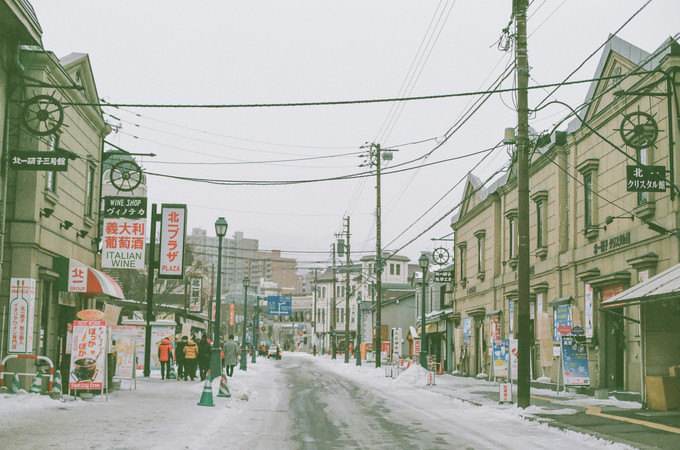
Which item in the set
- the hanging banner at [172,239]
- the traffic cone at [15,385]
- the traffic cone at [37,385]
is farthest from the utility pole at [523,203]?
the hanging banner at [172,239]

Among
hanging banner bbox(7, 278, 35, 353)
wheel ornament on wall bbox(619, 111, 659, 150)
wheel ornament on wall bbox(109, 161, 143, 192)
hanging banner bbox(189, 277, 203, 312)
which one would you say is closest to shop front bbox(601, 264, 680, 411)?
wheel ornament on wall bbox(619, 111, 659, 150)

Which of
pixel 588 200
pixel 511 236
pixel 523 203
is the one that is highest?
pixel 588 200

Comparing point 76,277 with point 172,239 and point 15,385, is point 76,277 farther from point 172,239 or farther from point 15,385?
point 172,239

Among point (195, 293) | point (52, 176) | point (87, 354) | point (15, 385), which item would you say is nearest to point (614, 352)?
point (87, 354)

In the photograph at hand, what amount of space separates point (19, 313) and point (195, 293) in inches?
1400

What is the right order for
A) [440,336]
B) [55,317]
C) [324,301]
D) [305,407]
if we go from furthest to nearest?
[324,301] → [440,336] → [55,317] → [305,407]

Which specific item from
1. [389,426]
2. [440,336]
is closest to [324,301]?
[440,336]

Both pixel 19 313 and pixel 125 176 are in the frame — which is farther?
pixel 125 176

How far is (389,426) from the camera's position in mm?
16031

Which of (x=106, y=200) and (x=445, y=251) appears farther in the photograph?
(x=445, y=251)

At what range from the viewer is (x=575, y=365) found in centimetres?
2423

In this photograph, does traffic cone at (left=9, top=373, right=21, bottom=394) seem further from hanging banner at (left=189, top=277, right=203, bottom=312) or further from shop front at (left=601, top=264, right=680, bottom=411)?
hanging banner at (left=189, top=277, right=203, bottom=312)

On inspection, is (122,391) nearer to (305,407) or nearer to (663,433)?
(305,407)

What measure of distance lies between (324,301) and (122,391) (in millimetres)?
113664
